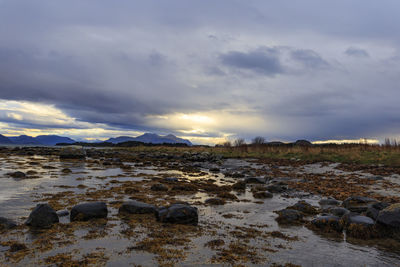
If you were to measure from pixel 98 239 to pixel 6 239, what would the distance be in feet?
7.07

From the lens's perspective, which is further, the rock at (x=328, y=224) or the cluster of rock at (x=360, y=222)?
the rock at (x=328, y=224)

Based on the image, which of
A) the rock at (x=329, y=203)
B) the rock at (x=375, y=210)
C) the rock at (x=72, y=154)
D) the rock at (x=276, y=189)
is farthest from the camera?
the rock at (x=72, y=154)

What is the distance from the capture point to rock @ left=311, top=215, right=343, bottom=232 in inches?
294

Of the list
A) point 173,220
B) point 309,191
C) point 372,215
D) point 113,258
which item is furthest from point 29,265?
point 309,191

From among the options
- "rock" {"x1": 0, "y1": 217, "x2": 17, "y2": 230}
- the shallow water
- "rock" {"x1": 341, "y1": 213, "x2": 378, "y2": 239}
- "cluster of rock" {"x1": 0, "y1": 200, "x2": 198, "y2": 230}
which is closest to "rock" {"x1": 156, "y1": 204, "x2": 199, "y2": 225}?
"cluster of rock" {"x1": 0, "y1": 200, "x2": 198, "y2": 230}

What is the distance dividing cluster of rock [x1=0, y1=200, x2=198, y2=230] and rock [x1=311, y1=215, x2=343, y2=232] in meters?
3.92

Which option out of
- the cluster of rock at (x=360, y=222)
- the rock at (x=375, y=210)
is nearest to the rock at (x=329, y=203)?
the cluster of rock at (x=360, y=222)

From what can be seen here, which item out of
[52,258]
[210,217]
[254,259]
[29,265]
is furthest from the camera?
[210,217]

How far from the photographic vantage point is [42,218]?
23.5 ft

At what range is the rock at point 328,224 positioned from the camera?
747cm

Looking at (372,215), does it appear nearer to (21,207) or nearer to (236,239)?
(236,239)

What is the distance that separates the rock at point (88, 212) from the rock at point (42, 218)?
1.84ft

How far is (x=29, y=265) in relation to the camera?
479cm

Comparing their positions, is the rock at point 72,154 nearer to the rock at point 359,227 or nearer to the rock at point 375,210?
the rock at point 359,227
